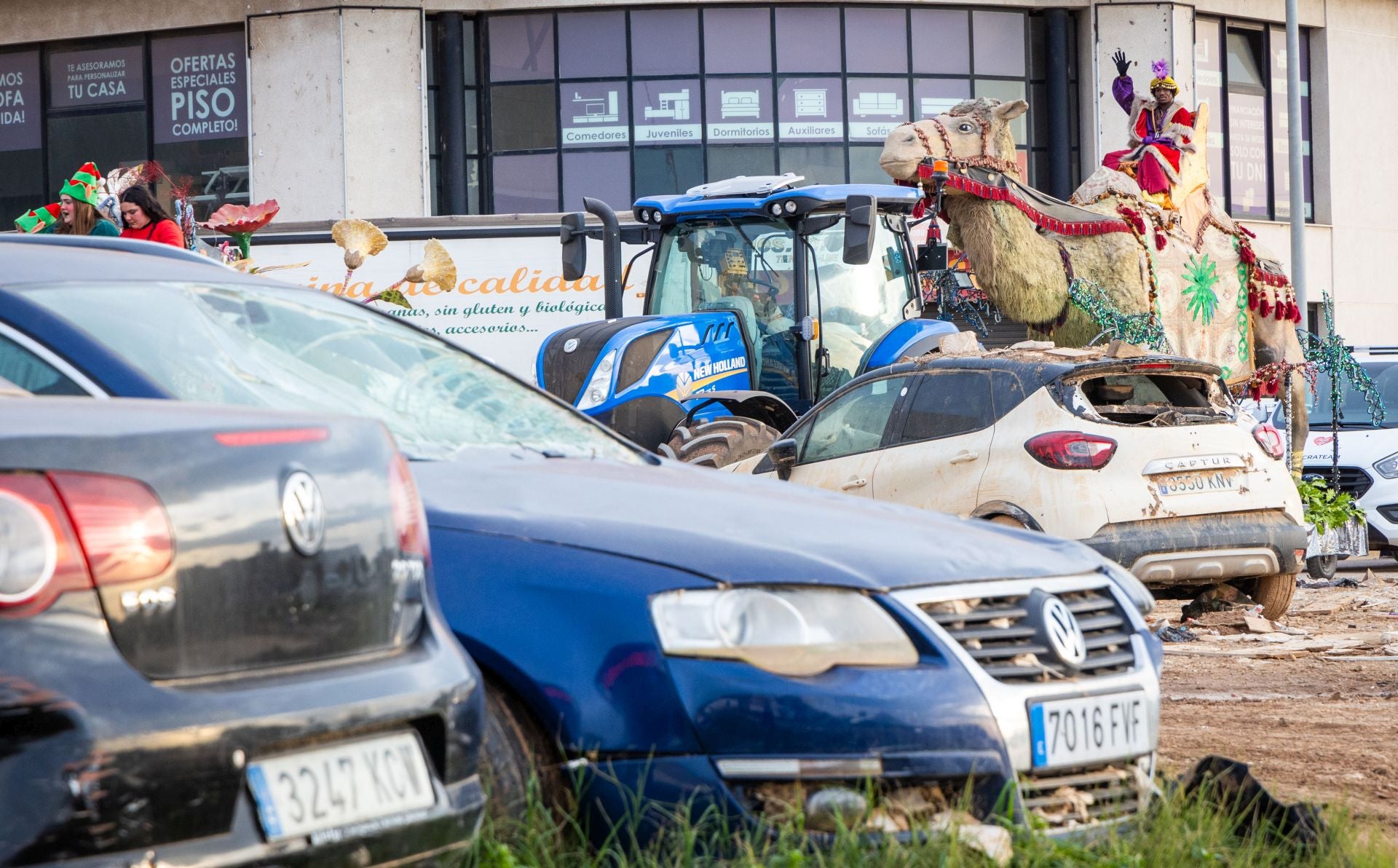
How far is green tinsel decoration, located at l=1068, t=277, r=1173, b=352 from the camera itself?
46.2ft

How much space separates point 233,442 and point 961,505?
280 inches

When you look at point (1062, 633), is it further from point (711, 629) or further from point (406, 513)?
point (406, 513)

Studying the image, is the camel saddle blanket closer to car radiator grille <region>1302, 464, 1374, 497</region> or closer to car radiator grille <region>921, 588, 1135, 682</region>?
car radiator grille <region>1302, 464, 1374, 497</region>

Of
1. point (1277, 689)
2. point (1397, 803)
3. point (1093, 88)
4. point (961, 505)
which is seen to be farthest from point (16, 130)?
point (1397, 803)

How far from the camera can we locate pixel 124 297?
3859mm

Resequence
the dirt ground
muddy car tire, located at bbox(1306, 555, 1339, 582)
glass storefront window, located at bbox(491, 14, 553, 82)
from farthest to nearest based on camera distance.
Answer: glass storefront window, located at bbox(491, 14, 553, 82), muddy car tire, located at bbox(1306, 555, 1339, 582), the dirt ground

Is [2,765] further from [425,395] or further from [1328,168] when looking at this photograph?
[1328,168]

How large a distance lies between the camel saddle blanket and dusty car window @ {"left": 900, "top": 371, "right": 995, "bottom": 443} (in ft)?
13.4

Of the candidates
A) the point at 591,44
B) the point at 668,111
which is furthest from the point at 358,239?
the point at 591,44

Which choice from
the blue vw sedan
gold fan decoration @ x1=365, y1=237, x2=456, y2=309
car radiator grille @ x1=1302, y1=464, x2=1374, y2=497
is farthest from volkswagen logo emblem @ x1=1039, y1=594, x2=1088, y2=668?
car radiator grille @ x1=1302, y1=464, x2=1374, y2=497

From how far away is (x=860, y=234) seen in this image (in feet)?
36.8

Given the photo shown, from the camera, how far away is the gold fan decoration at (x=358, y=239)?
1343 cm

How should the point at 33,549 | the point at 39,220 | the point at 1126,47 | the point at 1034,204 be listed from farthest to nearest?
the point at 1126,47, the point at 1034,204, the point at 39,220, the point at 33,549

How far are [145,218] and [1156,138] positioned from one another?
9230mm
